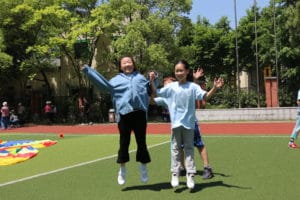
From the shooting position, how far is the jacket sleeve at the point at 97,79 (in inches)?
283

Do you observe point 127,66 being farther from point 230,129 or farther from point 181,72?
point 230,129

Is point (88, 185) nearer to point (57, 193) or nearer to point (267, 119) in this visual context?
Result: point (57, 193)

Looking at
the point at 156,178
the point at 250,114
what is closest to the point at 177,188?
the point at 156,178

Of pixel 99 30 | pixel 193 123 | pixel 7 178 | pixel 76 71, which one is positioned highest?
pixel 99 30

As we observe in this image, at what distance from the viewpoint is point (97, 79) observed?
7242 millimetres

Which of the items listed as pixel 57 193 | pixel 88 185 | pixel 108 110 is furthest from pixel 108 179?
pixel 108 110

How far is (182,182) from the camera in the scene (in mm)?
7773

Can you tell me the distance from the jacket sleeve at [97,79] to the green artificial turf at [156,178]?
1.54 metres

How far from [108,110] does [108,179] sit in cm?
2801

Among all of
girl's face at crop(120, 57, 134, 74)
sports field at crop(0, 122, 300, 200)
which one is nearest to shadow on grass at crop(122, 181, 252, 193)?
sports field at crop(0, 122, 300, 200)

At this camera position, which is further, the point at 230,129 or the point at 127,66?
the point at 230,129

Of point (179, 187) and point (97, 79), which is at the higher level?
point (97, 79)

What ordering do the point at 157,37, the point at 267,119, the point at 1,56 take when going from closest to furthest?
the point at 267,119 < the point at 1,56 < the point at 157,37

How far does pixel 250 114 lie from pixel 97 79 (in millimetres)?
21883
